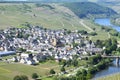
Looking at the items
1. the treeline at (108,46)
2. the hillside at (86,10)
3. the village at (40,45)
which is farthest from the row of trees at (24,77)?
the hillside at (86,10)

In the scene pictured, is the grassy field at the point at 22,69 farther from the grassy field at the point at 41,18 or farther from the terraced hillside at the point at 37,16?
the terraced hillside at the point at 37,16

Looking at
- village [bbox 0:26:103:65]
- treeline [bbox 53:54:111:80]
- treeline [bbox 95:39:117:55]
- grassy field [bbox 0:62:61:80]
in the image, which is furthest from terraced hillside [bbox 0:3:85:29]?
treeline [bbox 53:54:111:80]

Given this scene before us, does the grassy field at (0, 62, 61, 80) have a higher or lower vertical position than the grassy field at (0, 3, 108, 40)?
lower

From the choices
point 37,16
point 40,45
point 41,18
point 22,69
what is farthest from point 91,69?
point 37,16

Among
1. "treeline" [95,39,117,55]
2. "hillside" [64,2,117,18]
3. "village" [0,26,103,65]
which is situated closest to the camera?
"village" [0,26,103,65]

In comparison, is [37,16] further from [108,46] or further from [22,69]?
[22,69]

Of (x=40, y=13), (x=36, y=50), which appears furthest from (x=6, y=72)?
(x=40, y=13)

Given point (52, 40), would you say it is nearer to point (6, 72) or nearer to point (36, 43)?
point (36, 43)

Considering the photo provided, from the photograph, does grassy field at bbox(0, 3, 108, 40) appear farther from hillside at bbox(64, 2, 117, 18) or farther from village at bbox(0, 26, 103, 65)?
village at bbox(0, 26, 103, 65)

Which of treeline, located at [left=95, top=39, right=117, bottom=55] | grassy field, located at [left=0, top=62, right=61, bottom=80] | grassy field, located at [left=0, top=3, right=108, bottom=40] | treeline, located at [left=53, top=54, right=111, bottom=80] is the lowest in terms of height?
treeline, located at [left=53, top=54, right=111, bottom=80]
